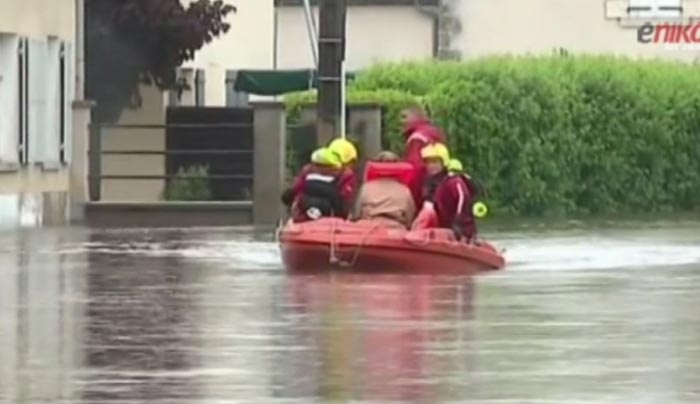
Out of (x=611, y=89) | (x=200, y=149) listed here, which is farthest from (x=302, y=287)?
(x=611, y=89)

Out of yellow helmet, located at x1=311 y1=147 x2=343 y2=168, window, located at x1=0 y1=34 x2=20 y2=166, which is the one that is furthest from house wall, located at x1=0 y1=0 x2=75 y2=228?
yellow helmet, located at x1=311 y1=147 x2=343 y2=168

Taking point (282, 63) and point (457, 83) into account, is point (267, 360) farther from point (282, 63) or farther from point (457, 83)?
point (282, 63)

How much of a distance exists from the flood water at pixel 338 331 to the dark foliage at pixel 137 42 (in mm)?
11015

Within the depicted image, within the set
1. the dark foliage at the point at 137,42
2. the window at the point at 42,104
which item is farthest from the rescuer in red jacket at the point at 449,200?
the dark foliage at the point at 137,42

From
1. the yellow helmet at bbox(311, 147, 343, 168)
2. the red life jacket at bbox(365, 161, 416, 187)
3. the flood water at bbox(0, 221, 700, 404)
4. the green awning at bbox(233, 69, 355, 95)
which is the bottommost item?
the flood water at bbox(0, 221, 700, 404)

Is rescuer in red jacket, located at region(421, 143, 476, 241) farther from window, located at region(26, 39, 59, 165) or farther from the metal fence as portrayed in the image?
the metal fence

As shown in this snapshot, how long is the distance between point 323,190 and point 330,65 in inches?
265

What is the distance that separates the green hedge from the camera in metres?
38.7

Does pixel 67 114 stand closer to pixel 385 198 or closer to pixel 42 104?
pixel 42 104

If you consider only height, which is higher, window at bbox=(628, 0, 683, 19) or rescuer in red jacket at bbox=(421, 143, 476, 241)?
window at bbox=(628, 0, 683, 19)

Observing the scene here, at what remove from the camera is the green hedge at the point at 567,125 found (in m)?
38.7

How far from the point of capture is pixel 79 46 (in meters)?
37.0

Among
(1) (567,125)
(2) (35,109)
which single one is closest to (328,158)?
(2) (35,109)

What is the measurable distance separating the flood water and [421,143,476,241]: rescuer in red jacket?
62 centimetres
